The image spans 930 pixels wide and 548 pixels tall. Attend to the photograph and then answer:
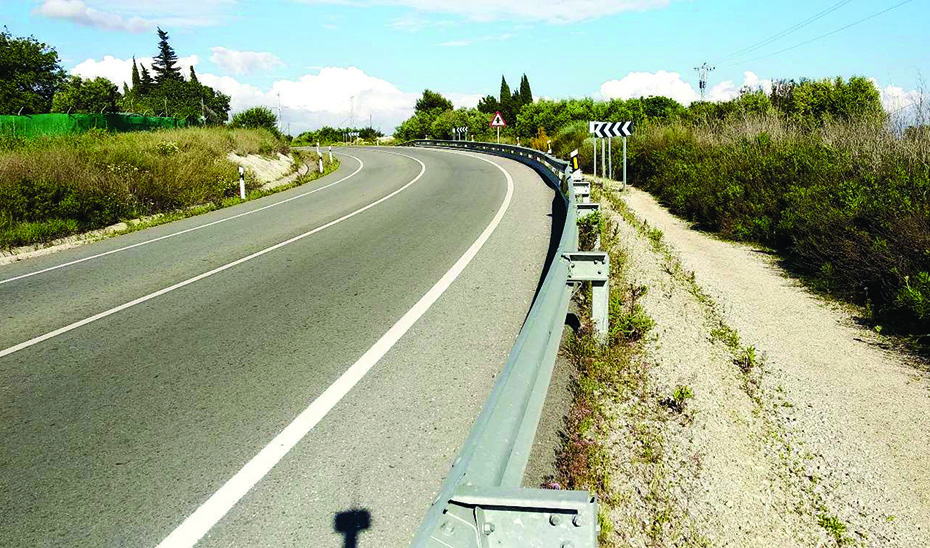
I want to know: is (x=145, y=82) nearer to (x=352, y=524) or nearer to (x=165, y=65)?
(x=165, y=65)

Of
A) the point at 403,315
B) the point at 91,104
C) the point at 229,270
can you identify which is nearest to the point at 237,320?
the point at 403,315

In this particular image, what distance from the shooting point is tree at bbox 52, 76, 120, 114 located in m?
79.1

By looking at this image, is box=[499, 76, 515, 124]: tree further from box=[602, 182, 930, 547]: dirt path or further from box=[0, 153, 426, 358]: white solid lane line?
box=[602, 182, 930, 547]: dirt path

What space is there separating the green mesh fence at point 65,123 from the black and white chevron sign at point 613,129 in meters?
18.5

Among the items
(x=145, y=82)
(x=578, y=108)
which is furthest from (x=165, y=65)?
(x=578, y=108)

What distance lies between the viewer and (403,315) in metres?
7.09

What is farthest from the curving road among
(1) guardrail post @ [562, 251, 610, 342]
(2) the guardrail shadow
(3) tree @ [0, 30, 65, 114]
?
(3) tree @ [0, 30, 65, 114]

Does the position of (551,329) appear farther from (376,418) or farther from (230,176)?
(230,176)

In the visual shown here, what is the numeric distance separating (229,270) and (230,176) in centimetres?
1457

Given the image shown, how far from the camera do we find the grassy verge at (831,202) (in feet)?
24.4

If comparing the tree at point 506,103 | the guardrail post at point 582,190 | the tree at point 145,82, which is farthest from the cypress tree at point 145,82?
the guardrail post at point 582,190

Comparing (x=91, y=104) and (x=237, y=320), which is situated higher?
(x=91, y=104)

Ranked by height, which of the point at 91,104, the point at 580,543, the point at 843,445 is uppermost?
the point at 91,104

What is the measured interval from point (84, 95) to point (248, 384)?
330ft
